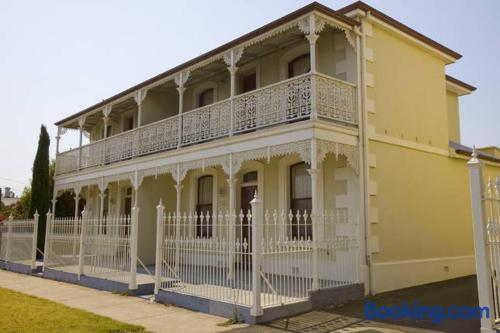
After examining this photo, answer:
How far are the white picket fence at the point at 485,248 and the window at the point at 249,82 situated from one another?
9.42m

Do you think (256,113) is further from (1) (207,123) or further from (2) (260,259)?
(2) (260,259)

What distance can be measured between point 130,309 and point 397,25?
32.6ft

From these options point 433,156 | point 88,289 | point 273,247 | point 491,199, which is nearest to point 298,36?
point 433,156

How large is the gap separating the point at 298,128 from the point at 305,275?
3.24m

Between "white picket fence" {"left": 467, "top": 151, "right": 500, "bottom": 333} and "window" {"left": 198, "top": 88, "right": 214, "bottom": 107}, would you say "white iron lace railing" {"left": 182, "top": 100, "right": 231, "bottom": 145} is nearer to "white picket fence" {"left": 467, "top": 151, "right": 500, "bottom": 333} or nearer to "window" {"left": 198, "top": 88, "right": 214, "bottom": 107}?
"window" {"left": 198, "top": 88, "right": 214, "bottom": 107}

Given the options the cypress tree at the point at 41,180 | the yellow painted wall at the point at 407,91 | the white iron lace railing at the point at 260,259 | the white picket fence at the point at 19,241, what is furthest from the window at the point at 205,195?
the cypress tree at the point at 41,180

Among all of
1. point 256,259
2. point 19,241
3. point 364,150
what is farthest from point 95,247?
point 364,150

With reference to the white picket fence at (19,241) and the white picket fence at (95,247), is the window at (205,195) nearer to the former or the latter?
the white picket fence at (95,247)

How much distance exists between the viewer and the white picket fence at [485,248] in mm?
5691

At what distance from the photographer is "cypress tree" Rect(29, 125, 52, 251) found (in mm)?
20812

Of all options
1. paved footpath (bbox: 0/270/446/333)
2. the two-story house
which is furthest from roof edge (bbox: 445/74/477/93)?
paved footpath (bbox: 0/270/446/333)

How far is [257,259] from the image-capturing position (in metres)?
7.84

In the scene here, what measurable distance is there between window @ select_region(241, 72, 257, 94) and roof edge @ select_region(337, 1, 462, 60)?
380 centimetres

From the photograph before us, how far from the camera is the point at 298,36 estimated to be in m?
12.3
